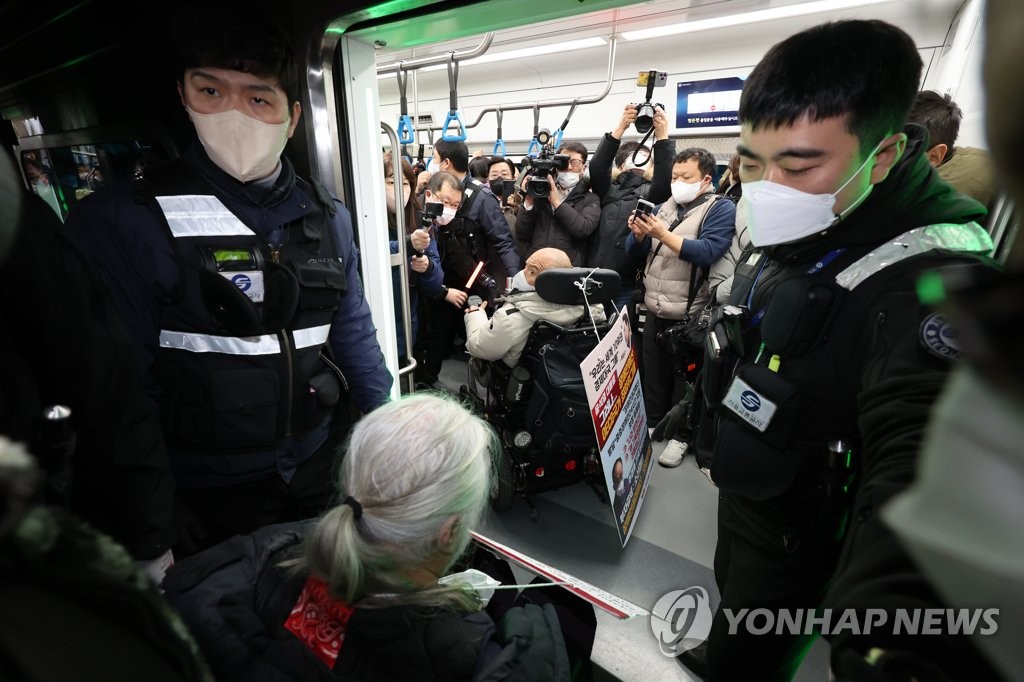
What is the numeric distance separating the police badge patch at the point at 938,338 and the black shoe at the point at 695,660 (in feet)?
5.21

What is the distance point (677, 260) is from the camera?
3.05m

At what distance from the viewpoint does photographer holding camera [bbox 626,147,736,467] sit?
9.36 feet

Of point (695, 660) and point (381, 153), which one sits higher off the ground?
point (381, 153)

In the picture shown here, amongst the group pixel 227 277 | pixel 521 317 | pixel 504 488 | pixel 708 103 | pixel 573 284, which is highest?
pixel 708 103

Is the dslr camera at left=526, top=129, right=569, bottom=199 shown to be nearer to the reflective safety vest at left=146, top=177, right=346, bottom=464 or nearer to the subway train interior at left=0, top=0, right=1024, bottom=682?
the subway train interior at left=0, top=0, right=1024, bottom=682

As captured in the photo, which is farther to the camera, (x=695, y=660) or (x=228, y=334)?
(x=695, y=660)

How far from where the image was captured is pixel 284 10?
5.29 feet

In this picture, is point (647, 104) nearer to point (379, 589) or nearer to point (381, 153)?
point (381, 153)

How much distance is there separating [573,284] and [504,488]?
1295 mm

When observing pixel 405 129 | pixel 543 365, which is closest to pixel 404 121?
pixel 405 129

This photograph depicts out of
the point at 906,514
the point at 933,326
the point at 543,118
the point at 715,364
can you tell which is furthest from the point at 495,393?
the point at 543,118

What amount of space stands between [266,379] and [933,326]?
152cm

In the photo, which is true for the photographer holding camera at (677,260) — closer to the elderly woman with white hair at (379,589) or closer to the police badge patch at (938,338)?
the police badge patch at (938,338)
